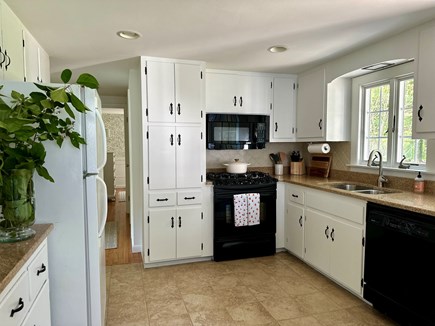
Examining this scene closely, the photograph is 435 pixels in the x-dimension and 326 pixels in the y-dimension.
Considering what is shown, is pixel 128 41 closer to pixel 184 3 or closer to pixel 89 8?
pixel 89 8

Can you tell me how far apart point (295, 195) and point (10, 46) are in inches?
114

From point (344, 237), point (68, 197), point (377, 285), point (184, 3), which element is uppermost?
point (184, 3)

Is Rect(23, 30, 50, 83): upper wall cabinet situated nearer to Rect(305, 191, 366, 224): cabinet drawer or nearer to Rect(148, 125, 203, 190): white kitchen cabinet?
Rect(148, 125, 203, 190): white kitchen cabinet

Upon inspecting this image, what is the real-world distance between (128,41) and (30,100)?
1.40 meters

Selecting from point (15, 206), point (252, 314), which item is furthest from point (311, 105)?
point (15, 206)

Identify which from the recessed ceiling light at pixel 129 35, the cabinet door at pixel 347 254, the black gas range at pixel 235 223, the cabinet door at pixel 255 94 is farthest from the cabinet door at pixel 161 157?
the cabinet door at pixel 347 254

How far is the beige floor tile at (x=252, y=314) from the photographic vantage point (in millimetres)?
2193

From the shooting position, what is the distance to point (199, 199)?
325 cm

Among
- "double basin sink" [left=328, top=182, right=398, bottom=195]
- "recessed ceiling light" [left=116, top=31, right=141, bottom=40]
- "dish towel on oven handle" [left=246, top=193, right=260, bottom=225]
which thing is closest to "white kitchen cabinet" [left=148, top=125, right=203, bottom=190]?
"dish towel on oven handle" [left=246, top=193, right=260, bottom=225]

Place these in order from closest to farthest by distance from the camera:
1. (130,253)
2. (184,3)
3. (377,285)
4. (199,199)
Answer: (184,3) → (377,285) → (199,199) → (130,253)

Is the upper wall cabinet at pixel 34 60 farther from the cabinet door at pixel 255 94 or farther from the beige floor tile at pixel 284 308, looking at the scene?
the beige floor tile at pixel 284 308

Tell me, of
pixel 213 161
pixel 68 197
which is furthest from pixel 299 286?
pixel 68 197

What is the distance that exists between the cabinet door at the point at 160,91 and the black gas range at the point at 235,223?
3.07 feet

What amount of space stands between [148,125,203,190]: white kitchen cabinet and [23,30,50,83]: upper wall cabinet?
1.09m
